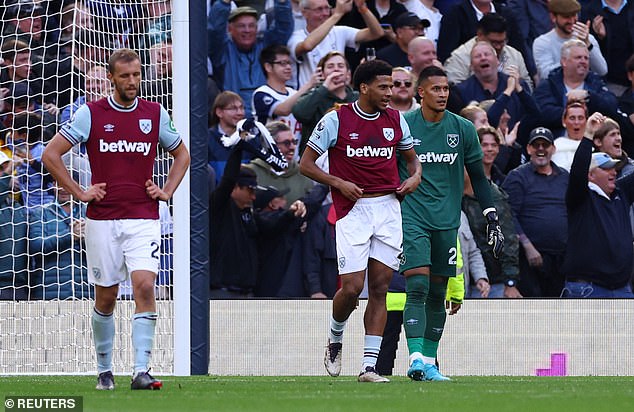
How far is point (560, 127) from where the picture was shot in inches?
640

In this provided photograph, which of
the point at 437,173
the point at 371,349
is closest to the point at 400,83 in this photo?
the point at 437,173

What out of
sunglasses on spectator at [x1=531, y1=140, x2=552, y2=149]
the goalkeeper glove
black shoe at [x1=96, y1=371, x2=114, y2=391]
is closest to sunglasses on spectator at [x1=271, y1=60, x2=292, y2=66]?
sunglasses on spectator at [x1=531, y1=140, x2=552, y2=149]

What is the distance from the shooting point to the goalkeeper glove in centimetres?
1036

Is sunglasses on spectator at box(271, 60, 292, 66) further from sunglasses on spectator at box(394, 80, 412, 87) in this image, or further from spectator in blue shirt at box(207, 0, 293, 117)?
sunglasses on spectator at box(394, 80, 412, 87)

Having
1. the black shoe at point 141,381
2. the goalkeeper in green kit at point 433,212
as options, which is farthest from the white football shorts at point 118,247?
the goalkeeper in green kit at point 433,212

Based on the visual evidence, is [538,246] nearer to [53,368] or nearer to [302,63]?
[302,63]

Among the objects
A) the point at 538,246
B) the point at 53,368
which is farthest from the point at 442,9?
the point at 53,368

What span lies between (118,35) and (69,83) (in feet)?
2.27

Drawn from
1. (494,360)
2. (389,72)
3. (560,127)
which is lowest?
(494,360)

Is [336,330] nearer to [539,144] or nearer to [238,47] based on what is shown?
[539,144]

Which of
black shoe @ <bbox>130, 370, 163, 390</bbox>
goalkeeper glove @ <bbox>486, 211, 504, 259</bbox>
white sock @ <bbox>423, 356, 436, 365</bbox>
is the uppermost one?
goalkeeper glove @ <bbox>486, 211, 504, 259</bbox>

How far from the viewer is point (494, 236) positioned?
410 inches

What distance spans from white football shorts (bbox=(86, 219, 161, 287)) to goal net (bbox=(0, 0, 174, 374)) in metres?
3.67

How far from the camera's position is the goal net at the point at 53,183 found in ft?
41.6
